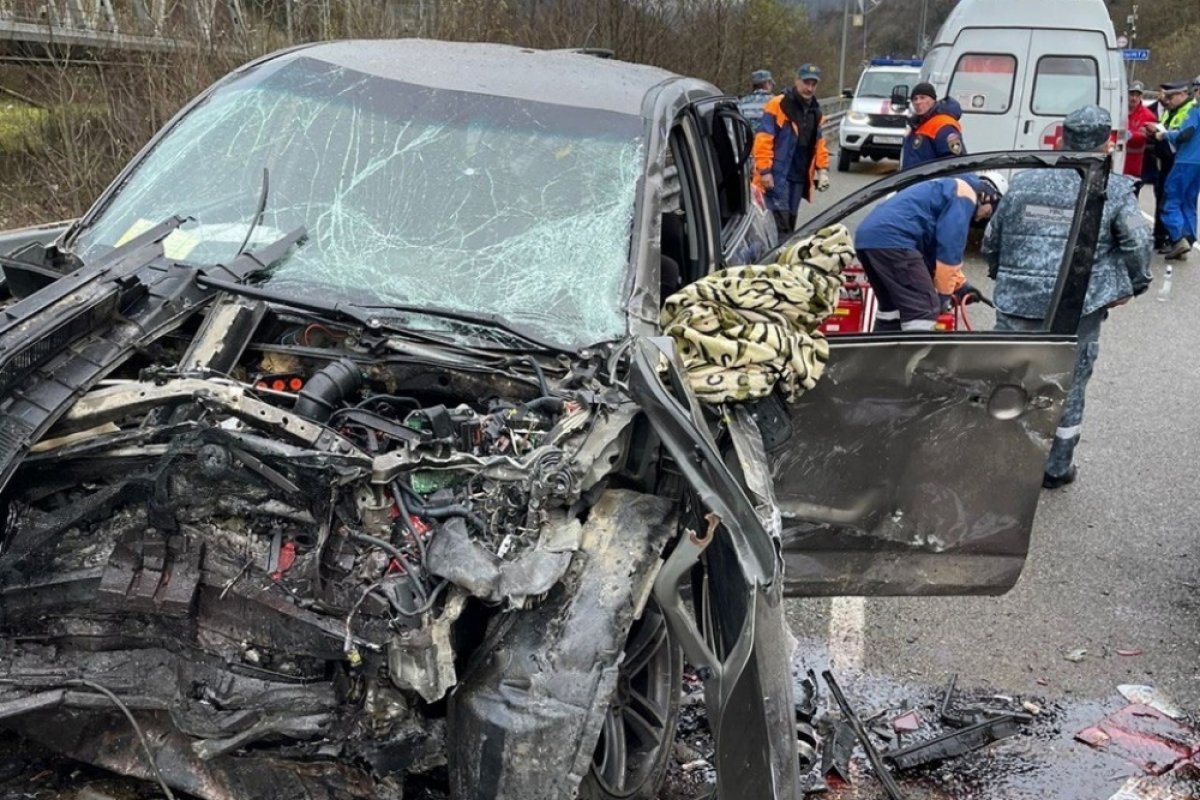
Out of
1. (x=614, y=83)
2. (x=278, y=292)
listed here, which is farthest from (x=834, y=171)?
(x=278, y=292)

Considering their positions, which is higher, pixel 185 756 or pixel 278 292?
pixel 278 292

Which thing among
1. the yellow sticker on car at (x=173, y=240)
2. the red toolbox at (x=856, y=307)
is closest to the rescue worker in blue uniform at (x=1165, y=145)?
the red toolbox at (x=856, y=307)

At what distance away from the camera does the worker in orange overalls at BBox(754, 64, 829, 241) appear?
32.8 ft

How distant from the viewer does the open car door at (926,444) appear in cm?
341

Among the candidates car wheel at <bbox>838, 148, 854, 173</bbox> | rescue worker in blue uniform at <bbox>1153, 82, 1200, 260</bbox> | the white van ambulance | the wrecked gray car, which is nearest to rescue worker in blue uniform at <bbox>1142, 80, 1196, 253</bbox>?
rescue worker in blue uniform at <bbox>1153, 82, 1200, 260</bbox>

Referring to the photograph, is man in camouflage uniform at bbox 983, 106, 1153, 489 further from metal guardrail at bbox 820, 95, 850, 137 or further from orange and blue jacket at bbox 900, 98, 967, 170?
metal guardrail at bbox 820, 95, 850, 137

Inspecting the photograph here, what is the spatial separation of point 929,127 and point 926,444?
20.6ft

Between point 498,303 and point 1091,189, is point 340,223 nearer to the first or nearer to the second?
point 498,303

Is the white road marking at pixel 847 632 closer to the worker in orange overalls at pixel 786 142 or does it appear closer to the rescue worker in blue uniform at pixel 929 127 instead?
the rescue worker in blue uniform at pixel 929 127

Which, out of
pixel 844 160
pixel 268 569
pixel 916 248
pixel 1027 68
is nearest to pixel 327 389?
pixel 268 569

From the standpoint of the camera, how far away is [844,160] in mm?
19359

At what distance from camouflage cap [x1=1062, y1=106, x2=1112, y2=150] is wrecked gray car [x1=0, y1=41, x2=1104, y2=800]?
1.79 metres

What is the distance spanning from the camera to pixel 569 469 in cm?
227

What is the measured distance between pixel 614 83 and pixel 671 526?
6.53 feet
